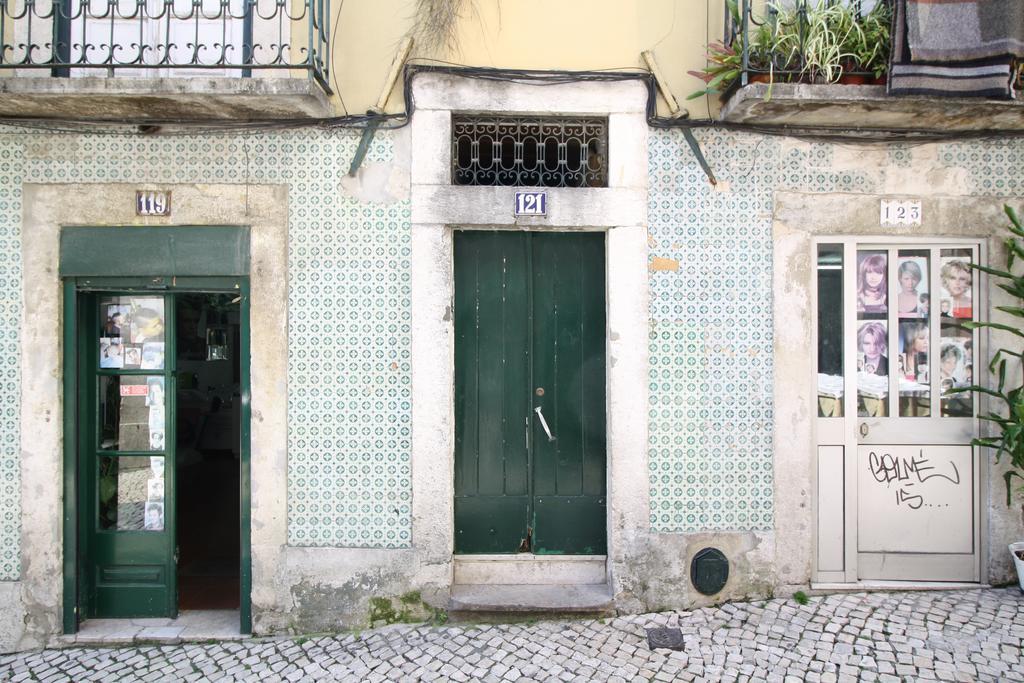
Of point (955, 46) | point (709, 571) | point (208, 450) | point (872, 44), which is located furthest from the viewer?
point (208, 450)

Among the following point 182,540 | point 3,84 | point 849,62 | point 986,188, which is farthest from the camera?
point 182,540

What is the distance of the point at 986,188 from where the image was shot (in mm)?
4457

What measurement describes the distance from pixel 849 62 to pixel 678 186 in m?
1.29

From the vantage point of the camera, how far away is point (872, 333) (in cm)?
460

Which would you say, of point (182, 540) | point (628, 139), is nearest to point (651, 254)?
point (628, 139)

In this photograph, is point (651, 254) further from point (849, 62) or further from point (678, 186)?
point (849, 62)

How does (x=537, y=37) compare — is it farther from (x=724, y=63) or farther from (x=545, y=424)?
(x=545, y=424)

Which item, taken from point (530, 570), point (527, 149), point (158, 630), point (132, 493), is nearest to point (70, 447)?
point (132, 493)

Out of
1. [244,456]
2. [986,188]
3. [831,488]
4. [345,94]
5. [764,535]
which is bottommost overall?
[764,535]

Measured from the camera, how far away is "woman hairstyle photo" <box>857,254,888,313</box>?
4.58 m

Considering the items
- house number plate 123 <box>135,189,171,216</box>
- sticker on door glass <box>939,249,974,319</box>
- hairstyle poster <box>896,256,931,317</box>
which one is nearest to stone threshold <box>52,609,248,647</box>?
house number plate 123 <box>135,189,171,216</box>

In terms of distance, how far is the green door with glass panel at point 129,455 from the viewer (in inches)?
174

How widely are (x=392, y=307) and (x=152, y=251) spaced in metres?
→ 1.60

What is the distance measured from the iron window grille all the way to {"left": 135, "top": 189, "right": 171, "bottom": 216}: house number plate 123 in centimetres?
189
